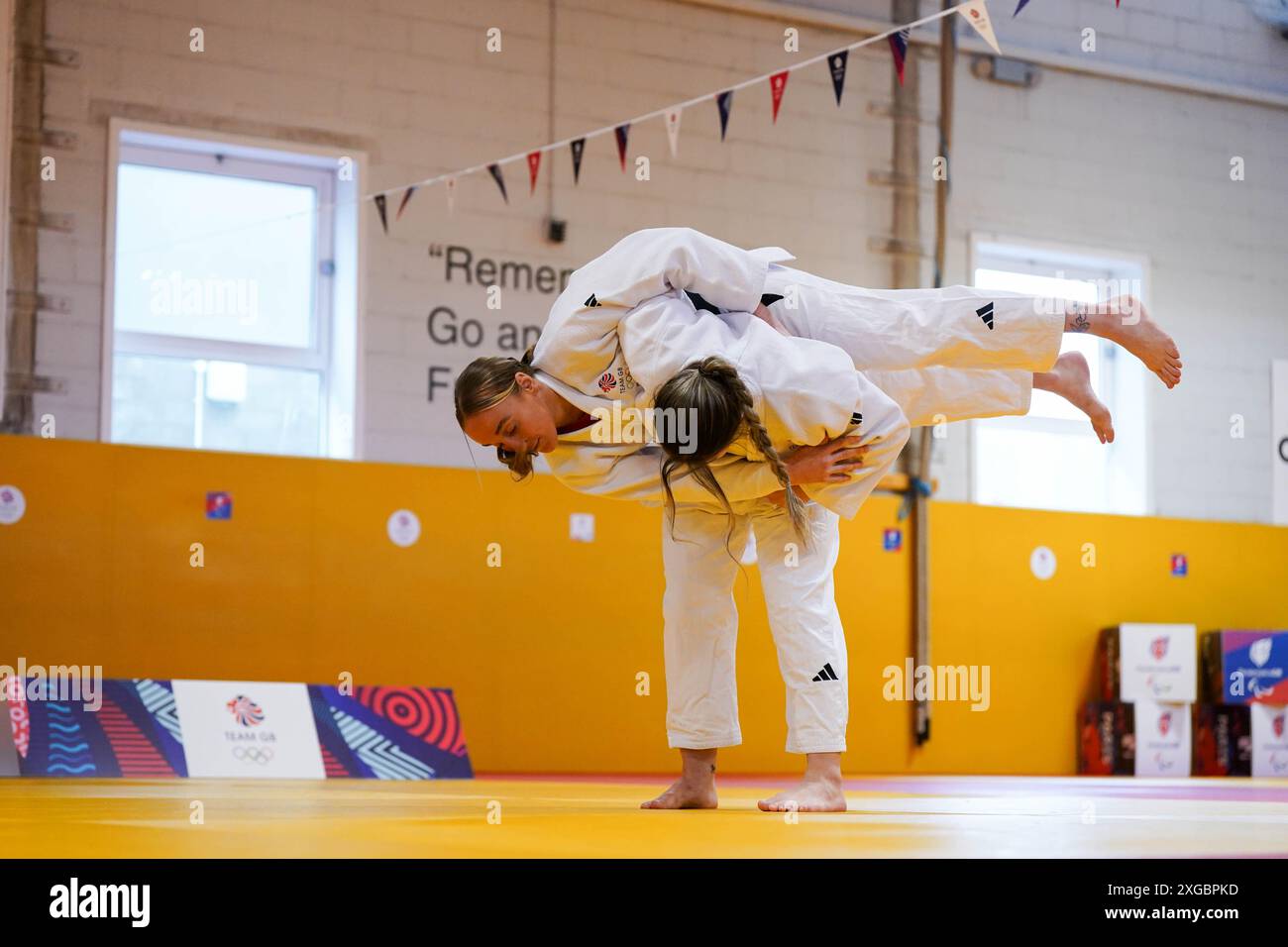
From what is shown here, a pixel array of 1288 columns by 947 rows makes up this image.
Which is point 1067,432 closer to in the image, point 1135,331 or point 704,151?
point 704,151

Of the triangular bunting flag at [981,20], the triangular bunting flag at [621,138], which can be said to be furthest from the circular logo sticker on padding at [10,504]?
the triangular bunting flag at [981,20]

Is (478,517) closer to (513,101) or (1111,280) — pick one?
(513,101)

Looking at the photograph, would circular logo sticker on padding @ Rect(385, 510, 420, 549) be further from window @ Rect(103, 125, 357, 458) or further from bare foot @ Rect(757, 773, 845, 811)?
bare foot @ Rect(757, 773, 845, 811)

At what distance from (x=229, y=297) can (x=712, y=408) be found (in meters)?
4.08

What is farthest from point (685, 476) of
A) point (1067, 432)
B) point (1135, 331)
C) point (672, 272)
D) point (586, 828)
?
point (1067, 432)

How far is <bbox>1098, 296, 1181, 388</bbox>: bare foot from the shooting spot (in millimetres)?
2709

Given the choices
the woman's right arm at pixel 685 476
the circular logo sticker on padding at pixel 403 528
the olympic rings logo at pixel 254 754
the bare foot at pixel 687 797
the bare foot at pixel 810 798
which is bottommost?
the olympic rings logo at pixel 254 754

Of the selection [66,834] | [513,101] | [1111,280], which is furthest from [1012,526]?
[66,834]

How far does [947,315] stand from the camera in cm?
262

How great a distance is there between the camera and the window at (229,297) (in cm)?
571

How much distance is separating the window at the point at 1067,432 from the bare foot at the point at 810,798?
5002 mm

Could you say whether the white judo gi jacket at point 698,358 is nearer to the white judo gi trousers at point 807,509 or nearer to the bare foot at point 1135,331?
the white judo gi trousers at point 807,509

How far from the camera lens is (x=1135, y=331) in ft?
8.91

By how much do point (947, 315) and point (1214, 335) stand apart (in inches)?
220
